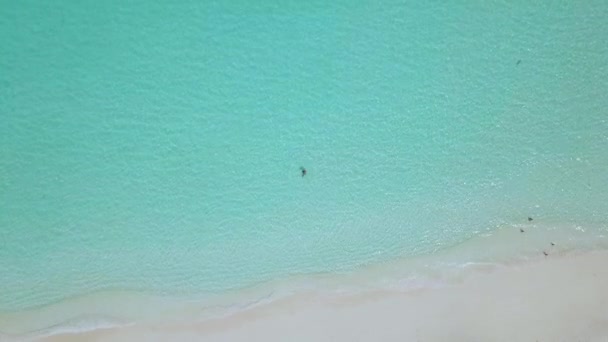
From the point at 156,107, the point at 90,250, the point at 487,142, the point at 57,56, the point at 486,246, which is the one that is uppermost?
the point at 57,56

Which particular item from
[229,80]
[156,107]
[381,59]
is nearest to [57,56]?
[156,107]

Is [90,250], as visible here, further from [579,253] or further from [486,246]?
[579,253]

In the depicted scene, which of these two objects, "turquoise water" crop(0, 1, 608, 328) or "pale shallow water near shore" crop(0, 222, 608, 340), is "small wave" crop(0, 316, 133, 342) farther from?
"turquoise water" crop(0, 1, 608, 328)

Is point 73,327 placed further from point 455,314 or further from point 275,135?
point 455,314

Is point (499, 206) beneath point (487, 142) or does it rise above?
beneath

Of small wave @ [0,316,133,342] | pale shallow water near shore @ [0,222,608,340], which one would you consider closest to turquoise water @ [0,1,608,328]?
pale shallow water near shore @ [0,222,608,340]

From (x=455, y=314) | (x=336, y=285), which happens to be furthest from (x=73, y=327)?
(x=455, y=314)
